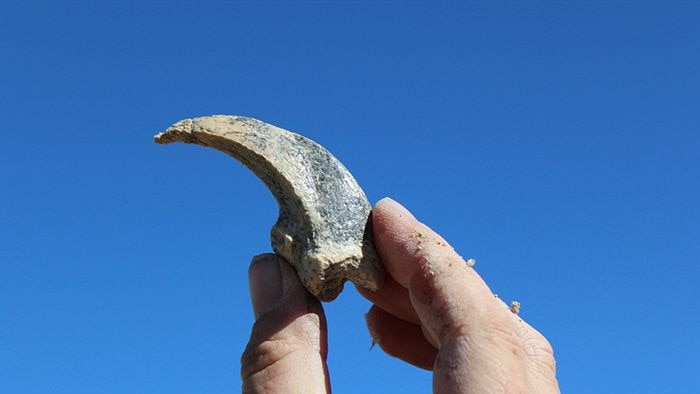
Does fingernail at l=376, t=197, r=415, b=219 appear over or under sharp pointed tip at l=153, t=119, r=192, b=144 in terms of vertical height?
under

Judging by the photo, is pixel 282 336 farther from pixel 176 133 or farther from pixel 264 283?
pixel 176 133

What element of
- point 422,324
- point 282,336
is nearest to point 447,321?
point 422,324

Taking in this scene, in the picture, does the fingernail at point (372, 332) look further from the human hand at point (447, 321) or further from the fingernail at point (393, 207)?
the fingernail at point (393, 207)

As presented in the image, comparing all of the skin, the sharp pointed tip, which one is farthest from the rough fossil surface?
the skin

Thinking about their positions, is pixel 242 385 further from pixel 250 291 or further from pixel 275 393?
pixel 250 291

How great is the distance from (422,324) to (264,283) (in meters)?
0.93

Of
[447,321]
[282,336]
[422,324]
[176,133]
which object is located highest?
[176,133]

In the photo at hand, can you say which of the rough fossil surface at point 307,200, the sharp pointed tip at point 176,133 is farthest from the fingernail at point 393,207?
the sharp pointed tip at point 176,133

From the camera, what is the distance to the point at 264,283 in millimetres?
4168

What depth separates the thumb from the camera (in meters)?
3.62

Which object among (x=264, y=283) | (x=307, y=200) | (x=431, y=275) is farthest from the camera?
(x=307, y=200)

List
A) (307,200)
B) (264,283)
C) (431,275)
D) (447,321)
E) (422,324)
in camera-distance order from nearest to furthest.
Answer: (447,321)
(431,275)
(422,324)
(264,283)
(307,200)

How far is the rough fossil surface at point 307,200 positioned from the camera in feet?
13.8

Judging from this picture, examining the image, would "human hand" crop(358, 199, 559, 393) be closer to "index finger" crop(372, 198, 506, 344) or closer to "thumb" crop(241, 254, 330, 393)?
"index finger" crop(372, 198, 506, 344)
